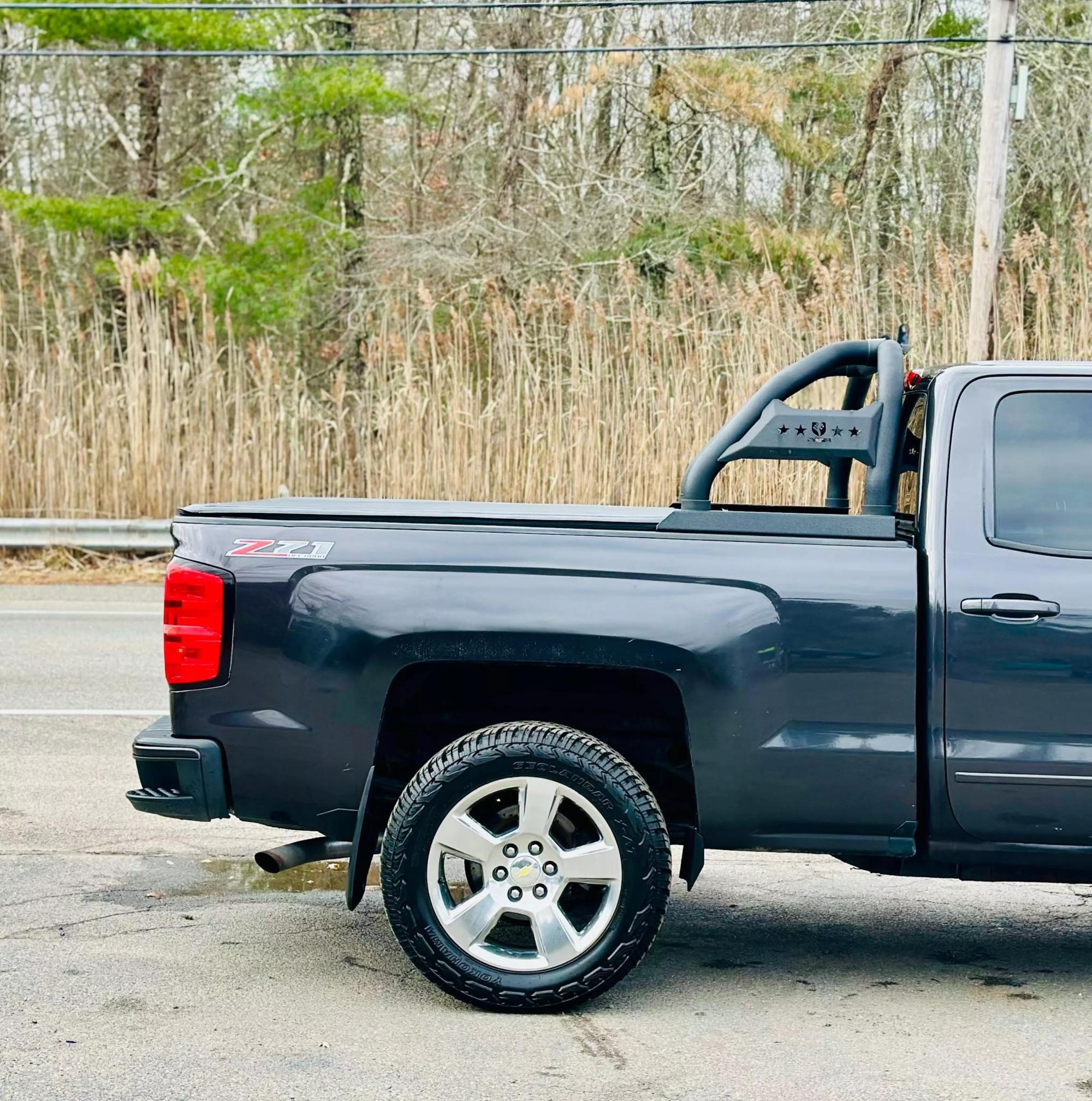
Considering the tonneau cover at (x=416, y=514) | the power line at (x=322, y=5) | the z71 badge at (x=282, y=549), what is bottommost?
the z71 badge at (x=282, y=549)

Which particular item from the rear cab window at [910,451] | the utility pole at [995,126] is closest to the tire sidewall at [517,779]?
the rear cab window at [910,451]

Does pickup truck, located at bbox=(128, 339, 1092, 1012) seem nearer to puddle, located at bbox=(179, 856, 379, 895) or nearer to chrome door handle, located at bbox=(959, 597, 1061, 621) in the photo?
chrome door handle, located at bbox=(959, 597, 1061, 621)

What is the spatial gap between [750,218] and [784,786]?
16862 millimetres

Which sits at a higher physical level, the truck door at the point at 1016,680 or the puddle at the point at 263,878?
the truck door at the point at 1016,680

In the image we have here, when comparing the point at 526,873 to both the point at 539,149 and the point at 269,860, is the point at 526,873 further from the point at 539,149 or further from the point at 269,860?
the point at 539,149

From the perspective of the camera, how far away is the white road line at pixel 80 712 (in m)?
7.78

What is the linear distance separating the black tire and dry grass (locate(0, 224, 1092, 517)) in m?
9.75

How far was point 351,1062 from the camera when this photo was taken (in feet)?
11.8

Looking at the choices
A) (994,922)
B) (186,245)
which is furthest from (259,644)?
(186,245)

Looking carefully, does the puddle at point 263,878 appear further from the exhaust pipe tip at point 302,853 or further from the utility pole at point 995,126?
the utility pole at point 995,126

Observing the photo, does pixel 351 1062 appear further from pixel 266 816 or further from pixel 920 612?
pixel 920 612

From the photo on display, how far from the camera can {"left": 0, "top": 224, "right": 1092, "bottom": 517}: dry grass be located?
542 inches

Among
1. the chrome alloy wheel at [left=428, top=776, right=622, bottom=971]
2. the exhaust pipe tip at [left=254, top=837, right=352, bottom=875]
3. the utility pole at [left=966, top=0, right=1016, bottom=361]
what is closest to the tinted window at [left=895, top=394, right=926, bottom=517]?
the chrome alloy wheel at [left=428, top=776, right=622, bottom=971]

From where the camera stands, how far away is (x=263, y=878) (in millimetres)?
5250
